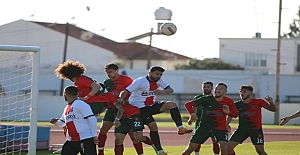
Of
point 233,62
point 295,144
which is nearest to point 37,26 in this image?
point 233,62

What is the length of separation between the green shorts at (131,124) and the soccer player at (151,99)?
211 millimetres

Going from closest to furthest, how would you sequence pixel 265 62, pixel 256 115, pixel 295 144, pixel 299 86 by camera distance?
pixel 256 115 → pixel 295 144 → pixel 299 86 → pixel 265 62

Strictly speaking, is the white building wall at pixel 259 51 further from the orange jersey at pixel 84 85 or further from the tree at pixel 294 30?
the orange jersey at pixel 84 85

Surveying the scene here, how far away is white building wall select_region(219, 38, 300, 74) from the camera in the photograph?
76.5 metres

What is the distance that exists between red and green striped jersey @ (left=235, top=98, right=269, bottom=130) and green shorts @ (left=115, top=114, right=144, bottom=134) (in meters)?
2.07

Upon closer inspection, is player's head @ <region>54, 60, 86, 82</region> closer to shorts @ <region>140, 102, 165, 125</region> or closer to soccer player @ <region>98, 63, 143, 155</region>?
soccer player @ <region>98, 63, 143, 155</region>

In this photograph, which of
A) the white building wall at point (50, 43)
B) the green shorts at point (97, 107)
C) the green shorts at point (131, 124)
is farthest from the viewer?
the white building wall at point (50, 43)

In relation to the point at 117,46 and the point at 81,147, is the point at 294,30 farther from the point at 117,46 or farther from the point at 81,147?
the point at 81,147

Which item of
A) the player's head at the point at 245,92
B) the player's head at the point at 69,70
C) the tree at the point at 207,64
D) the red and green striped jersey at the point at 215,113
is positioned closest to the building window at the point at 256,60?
the tree at the point at 207,64

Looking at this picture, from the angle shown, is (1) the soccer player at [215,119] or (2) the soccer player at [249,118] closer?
(1) the soccer player at [215,119]

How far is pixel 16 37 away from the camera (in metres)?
70.1

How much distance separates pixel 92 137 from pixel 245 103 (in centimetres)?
412

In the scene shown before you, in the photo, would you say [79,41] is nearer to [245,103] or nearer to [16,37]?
[16,37]

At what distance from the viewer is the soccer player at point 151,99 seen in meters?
13.2
